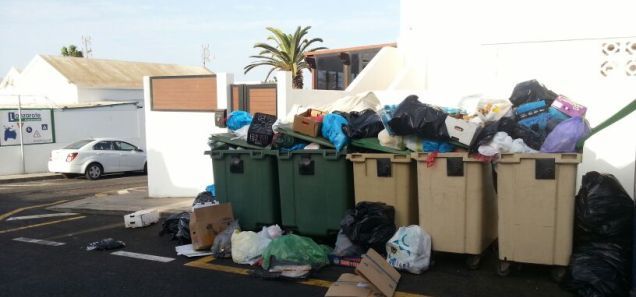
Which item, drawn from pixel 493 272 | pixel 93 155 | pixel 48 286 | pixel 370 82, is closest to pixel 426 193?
pixel 493 272

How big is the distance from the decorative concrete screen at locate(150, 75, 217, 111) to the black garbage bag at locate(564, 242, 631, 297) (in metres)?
6.95

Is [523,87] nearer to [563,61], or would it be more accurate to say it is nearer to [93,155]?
[563,61]

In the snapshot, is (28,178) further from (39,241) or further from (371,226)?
(371,226)

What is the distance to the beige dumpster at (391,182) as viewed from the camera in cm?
530

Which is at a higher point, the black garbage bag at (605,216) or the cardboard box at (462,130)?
the cardboard box at (462,130)

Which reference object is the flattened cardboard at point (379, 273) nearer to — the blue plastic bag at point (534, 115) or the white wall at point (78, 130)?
the blue plastic bag at point (534, 115)

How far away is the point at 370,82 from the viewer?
31.9 feet

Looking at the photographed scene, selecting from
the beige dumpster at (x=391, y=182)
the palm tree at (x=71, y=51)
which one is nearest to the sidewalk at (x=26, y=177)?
the beige dumpster at (x=391, y=182)

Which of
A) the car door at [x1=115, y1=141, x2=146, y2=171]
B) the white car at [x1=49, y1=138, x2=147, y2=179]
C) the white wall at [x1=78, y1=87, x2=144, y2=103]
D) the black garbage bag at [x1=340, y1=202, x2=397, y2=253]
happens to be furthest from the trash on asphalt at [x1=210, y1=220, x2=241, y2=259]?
the white wall at [x1=78, y1=87, x2=144, y2=103]

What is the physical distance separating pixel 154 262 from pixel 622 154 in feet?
18.4

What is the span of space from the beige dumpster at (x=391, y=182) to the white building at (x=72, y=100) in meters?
14.8

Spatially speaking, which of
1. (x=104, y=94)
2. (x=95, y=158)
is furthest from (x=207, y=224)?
(x=104, y=94)

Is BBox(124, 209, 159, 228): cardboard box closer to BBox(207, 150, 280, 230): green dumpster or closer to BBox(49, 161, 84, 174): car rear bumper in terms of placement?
BBox(207, 150, 280, 230): green dumpster

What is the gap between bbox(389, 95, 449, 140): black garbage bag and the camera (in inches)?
197
